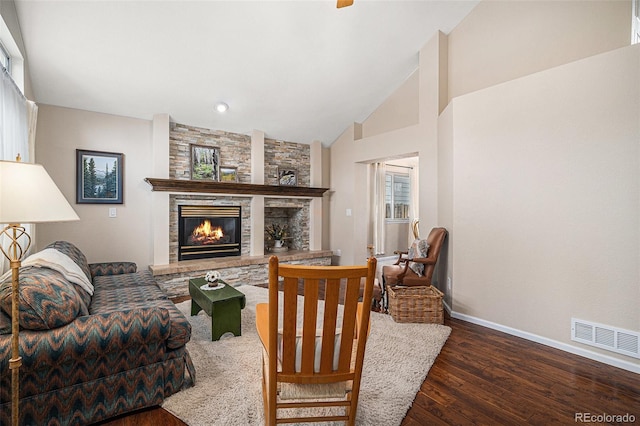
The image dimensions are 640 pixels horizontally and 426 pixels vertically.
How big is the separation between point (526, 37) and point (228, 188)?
14.9 ft

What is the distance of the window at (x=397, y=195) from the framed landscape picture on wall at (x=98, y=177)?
5.61 metres

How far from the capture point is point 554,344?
2.70 metres

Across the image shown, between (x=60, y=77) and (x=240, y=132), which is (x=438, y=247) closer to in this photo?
(x=240, y=132)

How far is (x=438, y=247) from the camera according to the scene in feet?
11.6

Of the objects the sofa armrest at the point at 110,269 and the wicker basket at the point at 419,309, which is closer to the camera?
the wicker basket at the point at 419,309

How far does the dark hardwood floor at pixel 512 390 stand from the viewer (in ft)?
5.80

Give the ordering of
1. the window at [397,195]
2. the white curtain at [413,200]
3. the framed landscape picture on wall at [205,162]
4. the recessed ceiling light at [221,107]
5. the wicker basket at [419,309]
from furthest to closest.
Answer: the white curtain at [413,200] < the window at [397,195] < the framed landscape picture on wall at [205,162] < the recessed ceiling light at [221,107] < the wicker basket at [419,309]

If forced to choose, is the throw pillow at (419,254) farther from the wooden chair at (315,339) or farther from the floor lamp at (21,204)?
the floor lamp at (21,204)

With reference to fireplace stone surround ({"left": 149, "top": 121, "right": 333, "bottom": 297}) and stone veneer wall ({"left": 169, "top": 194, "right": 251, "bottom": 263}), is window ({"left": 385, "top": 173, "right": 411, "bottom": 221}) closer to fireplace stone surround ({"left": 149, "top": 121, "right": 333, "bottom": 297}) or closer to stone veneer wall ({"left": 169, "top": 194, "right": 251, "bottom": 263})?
fireplace stone surround ({"left": 149, "top": 121, "right": 333, "bottom": 297})

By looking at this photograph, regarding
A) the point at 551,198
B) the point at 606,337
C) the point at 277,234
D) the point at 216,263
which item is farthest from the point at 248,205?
the point at 606,337

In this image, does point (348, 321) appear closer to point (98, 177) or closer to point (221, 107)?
point (221, 107)

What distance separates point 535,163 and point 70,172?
5.52 m

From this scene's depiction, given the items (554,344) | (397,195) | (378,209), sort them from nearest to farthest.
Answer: (554,344), (378,209), (397,195)

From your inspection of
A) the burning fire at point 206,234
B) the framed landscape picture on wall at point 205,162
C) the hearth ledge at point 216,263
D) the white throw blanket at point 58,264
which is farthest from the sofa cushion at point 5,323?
the framed landscape picture on wall at point 205,162
